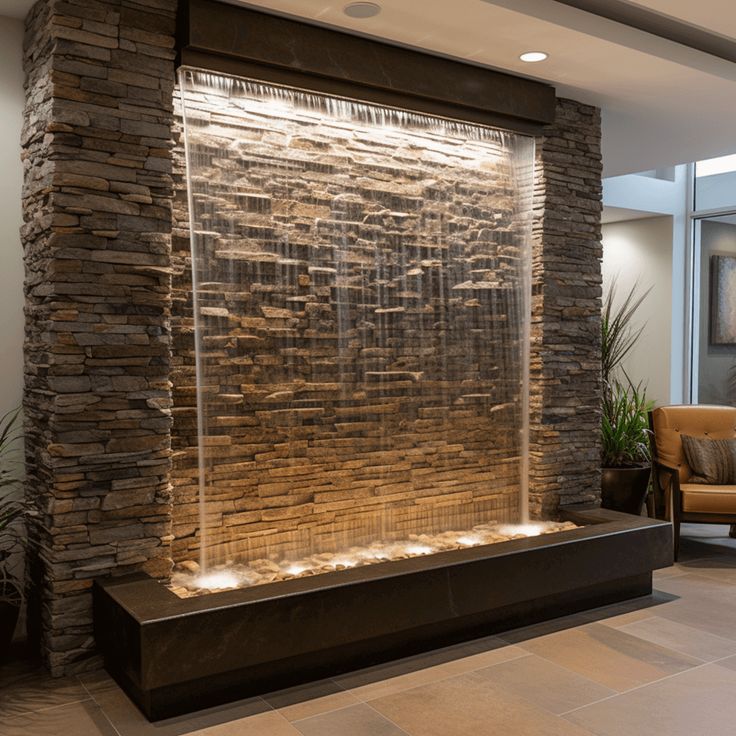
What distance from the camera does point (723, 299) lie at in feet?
26.0

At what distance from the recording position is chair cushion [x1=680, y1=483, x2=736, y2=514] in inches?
185

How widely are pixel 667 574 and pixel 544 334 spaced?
61.7 inches

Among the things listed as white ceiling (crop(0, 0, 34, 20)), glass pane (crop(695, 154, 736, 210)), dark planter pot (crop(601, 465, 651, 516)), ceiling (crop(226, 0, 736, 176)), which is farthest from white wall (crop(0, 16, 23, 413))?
glass pane (crop(695, 154, 736, 210))

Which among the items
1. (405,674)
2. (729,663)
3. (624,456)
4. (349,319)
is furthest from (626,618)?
(349,319)

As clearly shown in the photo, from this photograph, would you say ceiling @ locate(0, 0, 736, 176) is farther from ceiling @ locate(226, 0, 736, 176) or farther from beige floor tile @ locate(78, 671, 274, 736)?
beige floor tile @ locate(78, 671, 274, 736)

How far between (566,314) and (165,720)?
3.04 m

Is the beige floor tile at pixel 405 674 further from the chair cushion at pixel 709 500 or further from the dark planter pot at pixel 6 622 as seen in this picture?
the chair cushion at pixel 709 500

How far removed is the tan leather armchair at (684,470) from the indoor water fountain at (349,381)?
714mm

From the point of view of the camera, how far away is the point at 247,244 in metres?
3.66

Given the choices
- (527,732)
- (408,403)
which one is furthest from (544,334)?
(527,732)

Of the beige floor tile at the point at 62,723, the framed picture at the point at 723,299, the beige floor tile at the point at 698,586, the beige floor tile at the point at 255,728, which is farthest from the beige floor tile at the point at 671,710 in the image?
the framed picture at the point at 723,299

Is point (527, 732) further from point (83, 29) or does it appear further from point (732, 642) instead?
point (83, 29)

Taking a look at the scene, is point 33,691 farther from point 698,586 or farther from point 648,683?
point 698,586

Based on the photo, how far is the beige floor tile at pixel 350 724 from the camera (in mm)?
2693
